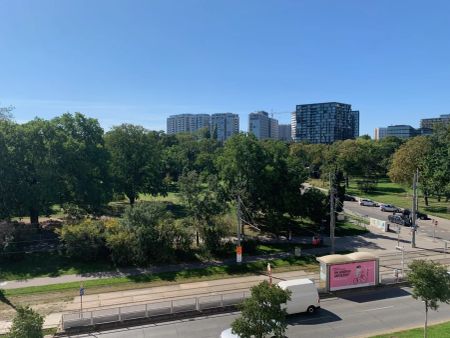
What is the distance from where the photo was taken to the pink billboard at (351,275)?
27250mm

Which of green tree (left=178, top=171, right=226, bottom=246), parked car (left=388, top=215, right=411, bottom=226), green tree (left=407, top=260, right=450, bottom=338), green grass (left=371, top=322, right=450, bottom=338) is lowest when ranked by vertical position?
green grass (left=371, top=322, right=450, bottom=338)

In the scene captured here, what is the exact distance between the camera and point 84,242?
111 ft

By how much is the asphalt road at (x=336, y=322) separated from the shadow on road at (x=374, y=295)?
47cm

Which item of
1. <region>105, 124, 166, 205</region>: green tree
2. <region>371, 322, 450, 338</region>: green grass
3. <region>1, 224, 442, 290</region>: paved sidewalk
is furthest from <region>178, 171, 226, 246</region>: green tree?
<region>105, 124, 166, 205</region>: green tree

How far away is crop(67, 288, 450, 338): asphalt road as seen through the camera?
21125 mm

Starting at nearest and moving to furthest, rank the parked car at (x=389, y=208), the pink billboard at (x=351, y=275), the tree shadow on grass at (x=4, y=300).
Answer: the tree shadow on grass at (x=4, y=300) → the pink billboard at (x=351, y=275) → the parked car at (x=389, y=208)

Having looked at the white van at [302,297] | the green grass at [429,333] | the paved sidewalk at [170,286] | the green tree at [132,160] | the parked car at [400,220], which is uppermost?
the green tree at [132,160]

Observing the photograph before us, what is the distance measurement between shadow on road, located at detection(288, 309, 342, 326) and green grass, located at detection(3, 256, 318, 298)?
8.96m

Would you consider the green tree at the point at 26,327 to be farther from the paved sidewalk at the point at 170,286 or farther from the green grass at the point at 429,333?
the green grass at the point at 429,333

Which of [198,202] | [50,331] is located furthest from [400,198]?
[50,331]

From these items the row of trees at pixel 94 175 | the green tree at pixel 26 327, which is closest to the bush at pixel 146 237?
the row of trees at pixel 94 175

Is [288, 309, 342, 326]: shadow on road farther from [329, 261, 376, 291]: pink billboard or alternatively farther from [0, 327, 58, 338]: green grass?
[0, 327, 58, 338]: green grass

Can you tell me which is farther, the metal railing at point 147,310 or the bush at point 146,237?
the bush at point 146,237

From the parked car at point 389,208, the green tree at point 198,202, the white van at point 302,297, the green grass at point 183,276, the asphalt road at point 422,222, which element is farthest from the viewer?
the parked car at point 389,208
